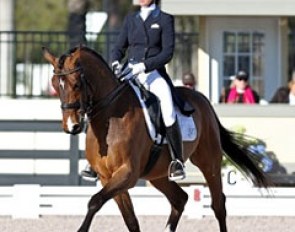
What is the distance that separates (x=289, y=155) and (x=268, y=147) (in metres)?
0.33

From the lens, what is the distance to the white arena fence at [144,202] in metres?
15.0

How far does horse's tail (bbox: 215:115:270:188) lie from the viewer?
42.5 feet

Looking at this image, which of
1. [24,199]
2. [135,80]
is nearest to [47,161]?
[24,199]

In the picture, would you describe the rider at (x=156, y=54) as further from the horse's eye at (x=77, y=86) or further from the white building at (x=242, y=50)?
the white building at (x=242, y=50)

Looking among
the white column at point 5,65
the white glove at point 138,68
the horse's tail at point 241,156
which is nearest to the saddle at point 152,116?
the white glove at point 138,68

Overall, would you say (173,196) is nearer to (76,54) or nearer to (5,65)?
(76,54)

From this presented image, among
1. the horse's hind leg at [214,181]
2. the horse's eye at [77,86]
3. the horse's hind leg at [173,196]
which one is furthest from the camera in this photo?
the horse's hind leg at [214,181]

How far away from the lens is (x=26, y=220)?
581 inches

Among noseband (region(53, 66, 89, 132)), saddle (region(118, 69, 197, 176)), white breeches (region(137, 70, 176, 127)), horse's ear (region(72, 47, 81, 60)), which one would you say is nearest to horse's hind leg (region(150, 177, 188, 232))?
saddle (region(118, 69, 197, 176))

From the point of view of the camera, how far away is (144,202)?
49.8 ft

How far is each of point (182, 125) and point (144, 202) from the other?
3431 mm

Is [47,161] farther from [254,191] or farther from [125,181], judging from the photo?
[125,181]

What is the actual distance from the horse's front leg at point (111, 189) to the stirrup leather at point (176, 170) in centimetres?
76

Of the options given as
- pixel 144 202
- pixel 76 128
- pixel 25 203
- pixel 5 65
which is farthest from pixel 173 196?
pixel 5 65
